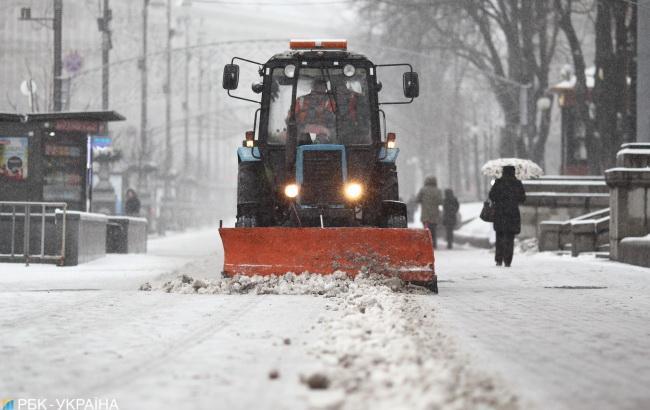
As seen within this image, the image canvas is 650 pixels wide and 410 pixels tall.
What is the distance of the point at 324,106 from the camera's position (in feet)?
45.8

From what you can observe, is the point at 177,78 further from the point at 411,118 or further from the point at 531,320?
the point at 531,320

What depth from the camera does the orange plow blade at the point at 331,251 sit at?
12008mm

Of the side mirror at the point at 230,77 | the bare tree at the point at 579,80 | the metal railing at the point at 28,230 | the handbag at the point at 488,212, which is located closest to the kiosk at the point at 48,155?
the metal railing at the point at 28,230

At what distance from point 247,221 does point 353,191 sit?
128cm

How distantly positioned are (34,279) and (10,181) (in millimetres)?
5619

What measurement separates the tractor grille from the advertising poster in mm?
7865

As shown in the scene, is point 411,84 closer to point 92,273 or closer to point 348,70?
point 348,70

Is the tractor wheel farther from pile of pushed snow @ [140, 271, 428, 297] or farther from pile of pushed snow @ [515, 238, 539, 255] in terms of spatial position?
pile of pushed snow @ [515, 238, 539, 255]

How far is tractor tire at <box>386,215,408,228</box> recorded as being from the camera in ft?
44.0

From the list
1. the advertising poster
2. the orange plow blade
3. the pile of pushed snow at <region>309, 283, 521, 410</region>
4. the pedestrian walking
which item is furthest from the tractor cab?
the pedestrian walking

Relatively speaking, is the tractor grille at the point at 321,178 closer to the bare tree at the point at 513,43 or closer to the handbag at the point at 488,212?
the handbag at the point at 488,212

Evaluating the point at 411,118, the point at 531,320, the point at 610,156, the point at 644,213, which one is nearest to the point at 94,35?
the point at 411,118

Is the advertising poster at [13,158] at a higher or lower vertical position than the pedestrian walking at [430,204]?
higher

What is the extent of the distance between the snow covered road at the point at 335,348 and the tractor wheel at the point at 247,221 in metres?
1.73
